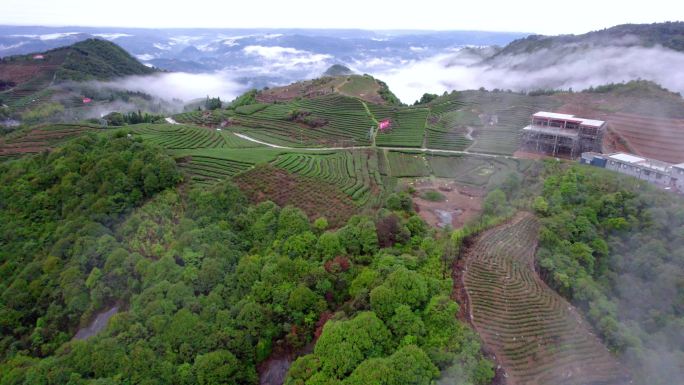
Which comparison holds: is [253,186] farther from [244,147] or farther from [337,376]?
[337,376]

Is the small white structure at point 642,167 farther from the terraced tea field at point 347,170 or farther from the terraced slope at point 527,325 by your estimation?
the terraced tea field at point 347,170

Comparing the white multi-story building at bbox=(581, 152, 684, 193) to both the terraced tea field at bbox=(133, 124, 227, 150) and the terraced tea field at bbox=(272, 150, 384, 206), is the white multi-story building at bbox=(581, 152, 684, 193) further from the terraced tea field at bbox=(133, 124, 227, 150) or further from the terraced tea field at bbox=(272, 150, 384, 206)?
the terraced tea field at bbox=(133, 124, 227, 150)

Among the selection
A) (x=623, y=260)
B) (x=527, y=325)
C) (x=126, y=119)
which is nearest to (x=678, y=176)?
(x=623, y=260)

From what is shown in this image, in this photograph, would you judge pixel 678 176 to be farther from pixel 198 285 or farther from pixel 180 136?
pixel 180 136

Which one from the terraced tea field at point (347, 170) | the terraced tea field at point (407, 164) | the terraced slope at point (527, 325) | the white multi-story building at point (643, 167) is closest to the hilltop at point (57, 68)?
the terraced tea field at point (347, 170)

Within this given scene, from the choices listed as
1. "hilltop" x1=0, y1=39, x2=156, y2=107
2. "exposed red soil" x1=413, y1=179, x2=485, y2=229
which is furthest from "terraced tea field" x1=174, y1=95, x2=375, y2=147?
"hilltop" x1=0, y1=39, x2=156, y2=107
